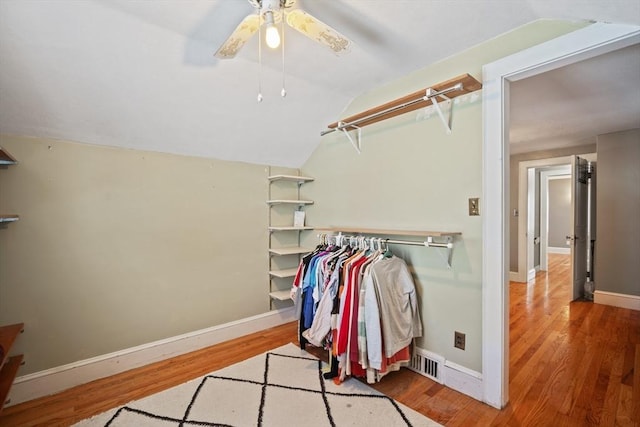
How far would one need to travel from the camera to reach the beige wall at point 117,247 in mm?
2018

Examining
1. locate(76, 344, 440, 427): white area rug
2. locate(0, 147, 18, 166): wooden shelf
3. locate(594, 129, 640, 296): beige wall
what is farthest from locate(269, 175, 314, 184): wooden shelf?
locate(594, 129, 640, 296): beige wall

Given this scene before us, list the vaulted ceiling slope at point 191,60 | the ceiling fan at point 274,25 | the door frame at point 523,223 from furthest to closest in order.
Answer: the door frame at point 523,223 < the vaulted ceiling slope at point 191,60 < the ceiling fan at point 274,25

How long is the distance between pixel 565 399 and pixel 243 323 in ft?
8.78

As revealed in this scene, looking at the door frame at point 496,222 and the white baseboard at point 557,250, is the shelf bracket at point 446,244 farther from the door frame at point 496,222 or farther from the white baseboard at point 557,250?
the white baseboard at point 557,250

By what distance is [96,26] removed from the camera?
158 centimetres

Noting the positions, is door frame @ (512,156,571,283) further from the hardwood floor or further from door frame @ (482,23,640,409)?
door frame @ (482,23,640,409)

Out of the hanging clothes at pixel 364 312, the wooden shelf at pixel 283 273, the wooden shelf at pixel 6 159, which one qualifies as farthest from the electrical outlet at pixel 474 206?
the wooden shelf at pixel 6 159

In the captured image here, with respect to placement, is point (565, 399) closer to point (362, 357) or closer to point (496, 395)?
point (496, 395)

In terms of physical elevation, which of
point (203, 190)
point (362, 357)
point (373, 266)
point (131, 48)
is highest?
point (131, 48)

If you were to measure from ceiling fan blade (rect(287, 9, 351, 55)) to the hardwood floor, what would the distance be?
2.20 meters

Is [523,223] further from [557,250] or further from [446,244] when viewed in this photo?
[557,250]

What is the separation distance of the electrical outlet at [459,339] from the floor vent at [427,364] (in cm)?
17

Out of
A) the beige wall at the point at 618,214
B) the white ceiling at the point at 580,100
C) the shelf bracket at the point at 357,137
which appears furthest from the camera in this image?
the beige wall at the point at 618,214

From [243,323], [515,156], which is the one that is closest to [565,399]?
[243,323]
